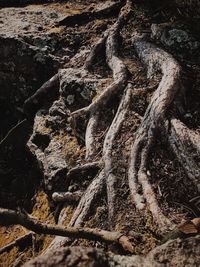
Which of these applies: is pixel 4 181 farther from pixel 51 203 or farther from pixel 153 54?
pixel 153 54

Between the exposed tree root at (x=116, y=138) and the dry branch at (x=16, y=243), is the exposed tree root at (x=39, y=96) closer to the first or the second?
the exposed tree root at (x=116, y=138)

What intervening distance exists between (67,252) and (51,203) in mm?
2554

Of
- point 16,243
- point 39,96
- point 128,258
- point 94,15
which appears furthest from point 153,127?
point 94,15

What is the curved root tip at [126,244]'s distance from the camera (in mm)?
2682

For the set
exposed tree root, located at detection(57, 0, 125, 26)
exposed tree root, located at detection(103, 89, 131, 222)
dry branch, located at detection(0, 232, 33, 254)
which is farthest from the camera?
exposed tree root, located at detection(57, 0, 125, 26)

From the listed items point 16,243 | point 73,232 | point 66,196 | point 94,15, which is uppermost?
point 94,15

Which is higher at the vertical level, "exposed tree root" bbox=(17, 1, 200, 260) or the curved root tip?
"exposed tree root" bbox=(17, 1, 200, 260)

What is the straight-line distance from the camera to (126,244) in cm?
271

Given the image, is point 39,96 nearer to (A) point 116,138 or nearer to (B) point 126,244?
(A) point 116,138

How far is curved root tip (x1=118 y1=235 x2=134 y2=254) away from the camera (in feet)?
8.80

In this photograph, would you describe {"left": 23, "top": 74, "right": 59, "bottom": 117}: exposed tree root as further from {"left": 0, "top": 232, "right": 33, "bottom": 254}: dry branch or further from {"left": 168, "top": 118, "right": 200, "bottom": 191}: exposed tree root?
{"left": 168, "top": 118, "right": 200, "bottom": 191}: exposed tree root

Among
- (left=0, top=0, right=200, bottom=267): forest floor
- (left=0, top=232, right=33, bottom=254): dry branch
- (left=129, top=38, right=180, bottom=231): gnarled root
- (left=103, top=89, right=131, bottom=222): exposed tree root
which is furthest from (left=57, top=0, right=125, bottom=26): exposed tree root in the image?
(left=0, top=232, right=33, bottom=254): dry branch

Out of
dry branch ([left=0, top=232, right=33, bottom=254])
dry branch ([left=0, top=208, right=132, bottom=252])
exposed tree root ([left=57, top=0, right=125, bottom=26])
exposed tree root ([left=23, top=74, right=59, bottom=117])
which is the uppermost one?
exposed tree root ([left=57, top=0, right=125, bottom=26])

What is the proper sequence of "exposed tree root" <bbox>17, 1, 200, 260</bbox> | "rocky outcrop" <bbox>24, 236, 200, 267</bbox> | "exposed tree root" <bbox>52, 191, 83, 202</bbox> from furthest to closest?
"exposed tree root" <bbox>52, 191, 83, 202</bbox>
"exposed tree root" <bbox>17, 1, 200, 260</bbox>
"rocky outcrop" <bbox>24, 236, 200, 267</bbox>
